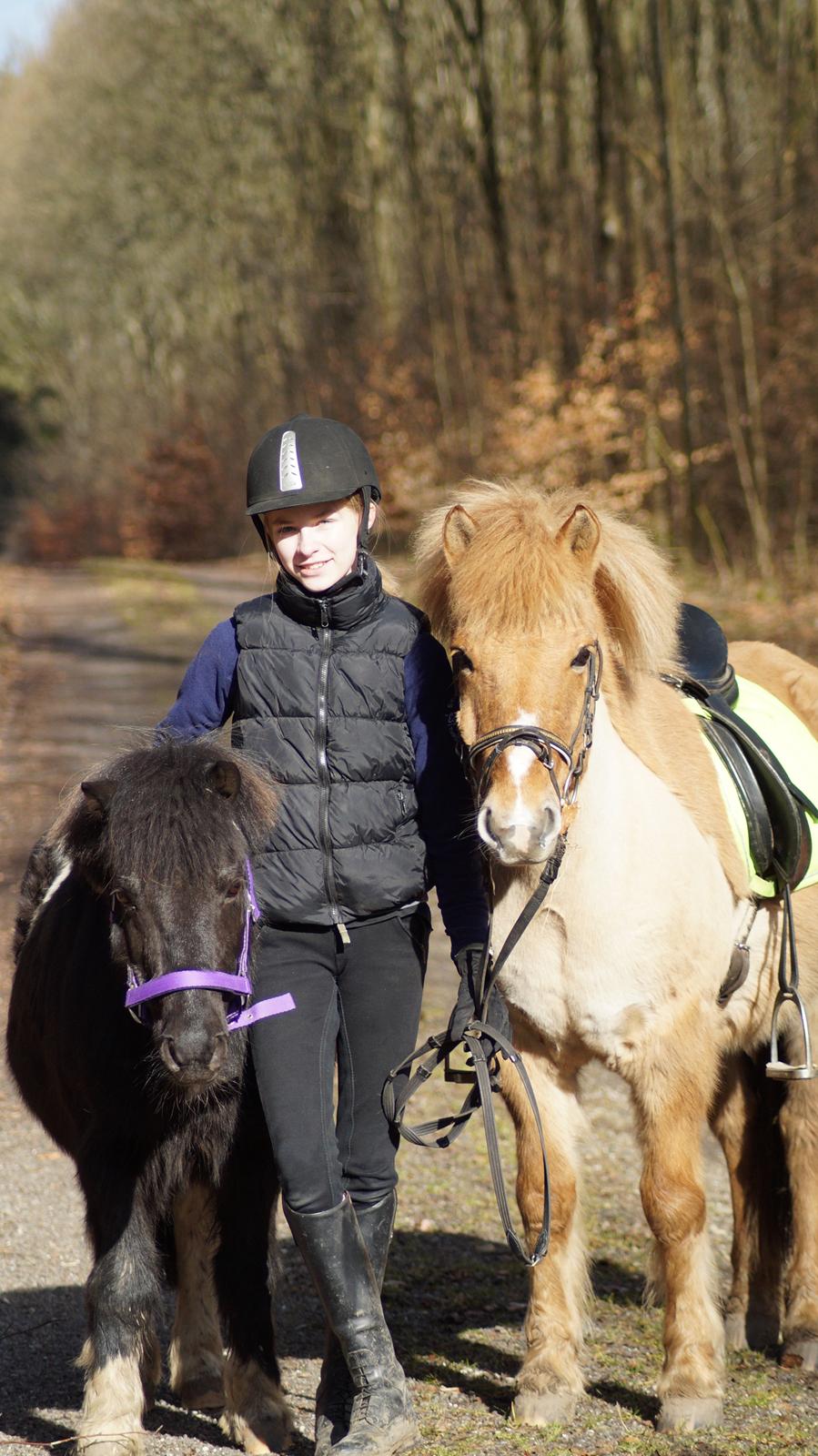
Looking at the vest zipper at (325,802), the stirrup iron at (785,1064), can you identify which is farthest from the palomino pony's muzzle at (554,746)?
the stirrup iron at (785,1064)

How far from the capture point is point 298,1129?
3031 millimetres

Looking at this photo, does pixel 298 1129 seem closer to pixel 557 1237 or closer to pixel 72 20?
pixel 557 1237

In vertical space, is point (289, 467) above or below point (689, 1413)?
above

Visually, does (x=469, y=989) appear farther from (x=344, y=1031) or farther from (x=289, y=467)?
(x=289, y=467)

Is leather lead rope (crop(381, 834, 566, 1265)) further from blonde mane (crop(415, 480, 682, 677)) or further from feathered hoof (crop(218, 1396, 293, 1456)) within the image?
feathered hoof (crop(218, 1396, 293, 1456))

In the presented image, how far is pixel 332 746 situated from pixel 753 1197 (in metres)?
2.27

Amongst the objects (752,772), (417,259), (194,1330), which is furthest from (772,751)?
(417,259)

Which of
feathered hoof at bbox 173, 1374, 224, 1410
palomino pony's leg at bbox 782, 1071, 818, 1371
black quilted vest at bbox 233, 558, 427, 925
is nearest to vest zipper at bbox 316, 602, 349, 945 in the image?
black quilted vest at bbox 233, 558, 427, 925

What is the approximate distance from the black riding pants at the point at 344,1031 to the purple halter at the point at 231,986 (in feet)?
0.10

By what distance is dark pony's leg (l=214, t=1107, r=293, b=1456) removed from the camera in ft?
10.7

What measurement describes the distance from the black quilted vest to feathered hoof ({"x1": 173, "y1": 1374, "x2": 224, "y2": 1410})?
1494 millimetres

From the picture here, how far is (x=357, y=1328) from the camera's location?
304 centimetres

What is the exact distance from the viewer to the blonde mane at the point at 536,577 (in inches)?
130

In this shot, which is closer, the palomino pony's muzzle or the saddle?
the palomino pony's muzzle
